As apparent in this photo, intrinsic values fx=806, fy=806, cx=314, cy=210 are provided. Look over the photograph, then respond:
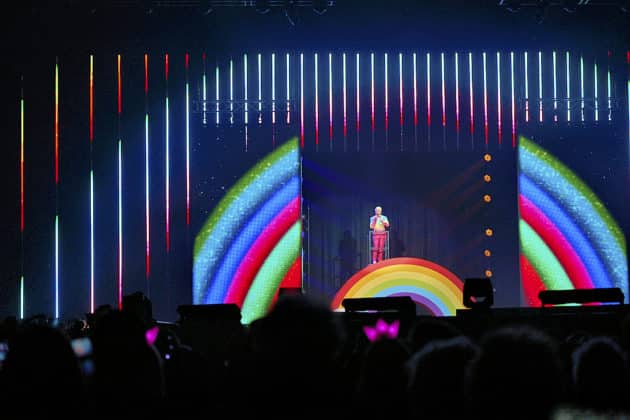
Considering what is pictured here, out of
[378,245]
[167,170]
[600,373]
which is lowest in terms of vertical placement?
[600,373]

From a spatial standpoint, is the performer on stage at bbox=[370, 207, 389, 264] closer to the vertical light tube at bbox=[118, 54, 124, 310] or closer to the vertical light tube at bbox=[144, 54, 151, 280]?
the vertical light tube at bbox=[144, 54, 151, 280]

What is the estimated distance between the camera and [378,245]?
11602mm

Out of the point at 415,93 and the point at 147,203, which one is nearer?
the point at 147,203

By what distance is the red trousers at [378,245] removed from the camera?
11.6 m

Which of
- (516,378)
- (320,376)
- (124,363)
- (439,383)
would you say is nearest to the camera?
(320,376)

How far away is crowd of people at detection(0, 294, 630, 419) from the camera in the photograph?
174 cm

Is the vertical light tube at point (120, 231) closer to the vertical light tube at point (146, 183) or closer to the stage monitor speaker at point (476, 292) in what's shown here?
the vertical light tube at point (146, 183)

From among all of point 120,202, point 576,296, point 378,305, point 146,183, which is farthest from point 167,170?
point 576,296

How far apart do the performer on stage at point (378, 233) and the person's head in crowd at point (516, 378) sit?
31.1 feet

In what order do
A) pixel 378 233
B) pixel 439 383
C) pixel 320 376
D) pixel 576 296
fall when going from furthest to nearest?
1. pixel 378 233
2. pixel 576 296
3. pixel 439 383
4. pixel 320 376

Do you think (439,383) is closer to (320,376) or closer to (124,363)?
(320,376)

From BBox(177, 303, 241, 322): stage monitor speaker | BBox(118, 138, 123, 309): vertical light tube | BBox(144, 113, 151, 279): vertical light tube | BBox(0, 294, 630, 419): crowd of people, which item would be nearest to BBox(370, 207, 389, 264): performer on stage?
BBox(144, 113, 151, 279): vertical light tube

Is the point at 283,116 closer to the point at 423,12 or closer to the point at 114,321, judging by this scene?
the point at 423,12

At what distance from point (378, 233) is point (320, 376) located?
9837mm
